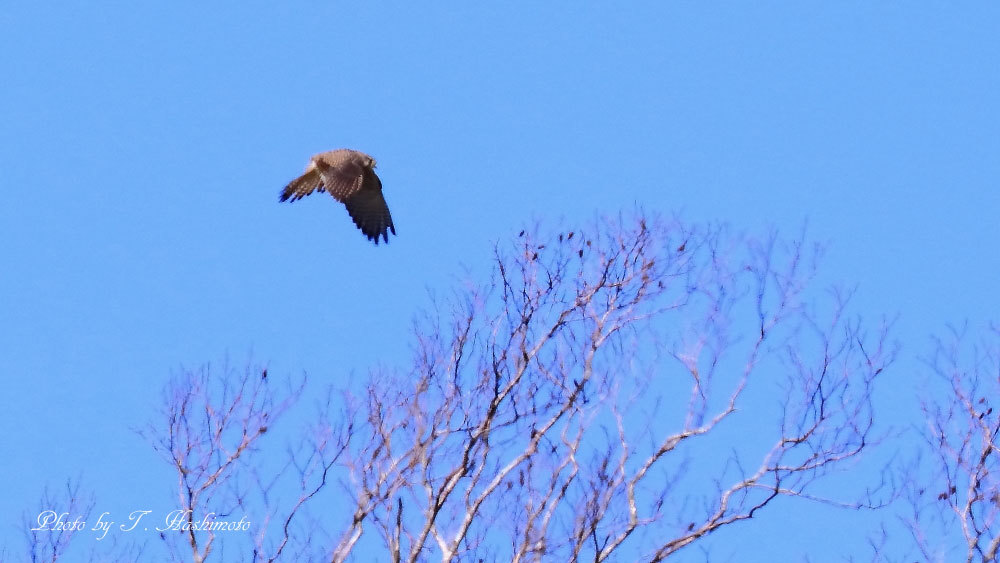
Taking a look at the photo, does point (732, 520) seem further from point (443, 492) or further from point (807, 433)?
point (443, 492)

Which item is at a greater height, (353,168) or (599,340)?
(353,168)

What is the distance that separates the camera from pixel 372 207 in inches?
597

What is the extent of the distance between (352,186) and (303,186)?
0.48m

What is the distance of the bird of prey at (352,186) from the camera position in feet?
49.2

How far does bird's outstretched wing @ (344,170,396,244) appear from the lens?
1513cm

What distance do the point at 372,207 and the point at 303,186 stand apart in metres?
0.69

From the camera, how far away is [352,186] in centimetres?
1501

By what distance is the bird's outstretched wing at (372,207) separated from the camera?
596 inches

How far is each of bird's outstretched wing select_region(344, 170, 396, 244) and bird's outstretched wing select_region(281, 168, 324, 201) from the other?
328 mm

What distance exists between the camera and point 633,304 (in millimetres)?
11617

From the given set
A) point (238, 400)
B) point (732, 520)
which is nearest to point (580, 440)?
point (732, 520)

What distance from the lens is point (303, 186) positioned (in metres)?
15.1

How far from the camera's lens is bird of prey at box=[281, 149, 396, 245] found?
14992 millimetres

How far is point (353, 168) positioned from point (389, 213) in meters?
0.56
